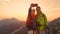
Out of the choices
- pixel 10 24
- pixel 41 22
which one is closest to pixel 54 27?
pixel 41 22

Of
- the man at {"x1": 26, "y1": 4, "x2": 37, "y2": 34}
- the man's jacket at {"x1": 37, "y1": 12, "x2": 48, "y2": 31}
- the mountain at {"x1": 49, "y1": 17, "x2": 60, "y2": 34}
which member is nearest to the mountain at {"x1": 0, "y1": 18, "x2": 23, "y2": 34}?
the man at {"x1": 26, "y1": 4, "x2": 37, "y2": 34}

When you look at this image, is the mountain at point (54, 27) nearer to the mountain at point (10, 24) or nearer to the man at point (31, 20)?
the man at point (31, 20)

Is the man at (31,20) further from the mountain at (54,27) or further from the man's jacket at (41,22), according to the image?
the mountain at (54,27)

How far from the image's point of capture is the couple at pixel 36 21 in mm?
1717

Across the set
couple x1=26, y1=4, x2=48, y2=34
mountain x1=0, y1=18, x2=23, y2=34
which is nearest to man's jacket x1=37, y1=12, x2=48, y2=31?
couple x1=26, y1=4, x2=48, y2=34

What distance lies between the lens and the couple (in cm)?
172

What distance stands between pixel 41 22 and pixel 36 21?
0.05 m

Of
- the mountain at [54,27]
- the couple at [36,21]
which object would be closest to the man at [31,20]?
the couple at [36,21]

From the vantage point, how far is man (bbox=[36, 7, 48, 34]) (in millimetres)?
1714

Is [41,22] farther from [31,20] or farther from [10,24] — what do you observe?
[10,24]

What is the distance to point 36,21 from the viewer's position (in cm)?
172

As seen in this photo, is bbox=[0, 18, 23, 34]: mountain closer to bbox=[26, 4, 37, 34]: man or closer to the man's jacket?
bbox=[26, 4, 37, 34]: man

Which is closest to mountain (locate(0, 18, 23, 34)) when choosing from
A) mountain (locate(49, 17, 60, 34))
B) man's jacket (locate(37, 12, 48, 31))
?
man's jacket (locate(37, 12, 48, 31))

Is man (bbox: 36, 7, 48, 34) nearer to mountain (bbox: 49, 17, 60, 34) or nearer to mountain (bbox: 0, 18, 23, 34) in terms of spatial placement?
mountain (bbox: 49, 17, 60, 34)
